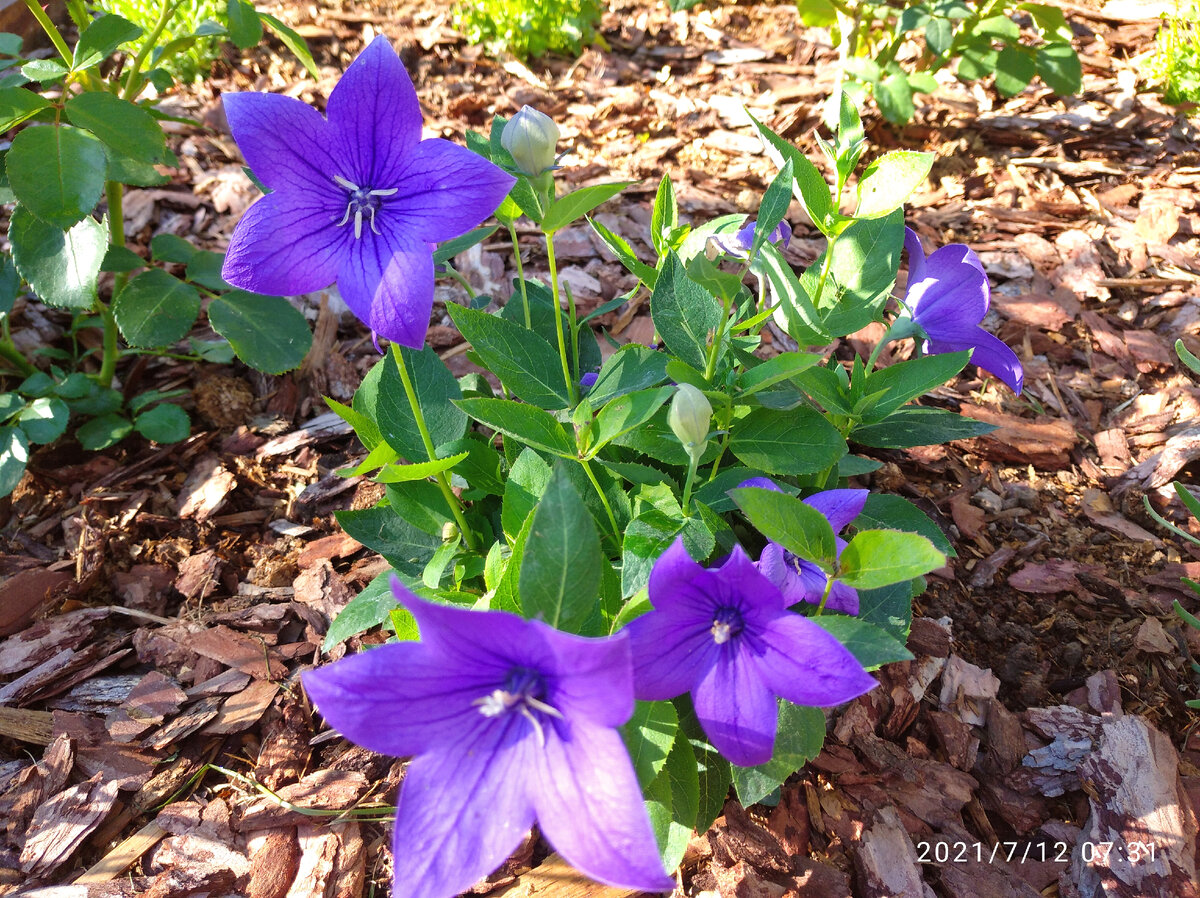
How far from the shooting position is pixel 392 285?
1.45 meters

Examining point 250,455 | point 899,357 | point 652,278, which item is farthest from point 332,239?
point 899,357

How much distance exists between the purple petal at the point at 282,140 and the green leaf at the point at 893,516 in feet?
4.60

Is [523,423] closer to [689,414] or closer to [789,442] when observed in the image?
A: [689,414]

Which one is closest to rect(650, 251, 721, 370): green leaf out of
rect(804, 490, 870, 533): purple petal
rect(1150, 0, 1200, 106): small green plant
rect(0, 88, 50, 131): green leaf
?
rect(804, 490, 870, 533): purple petal

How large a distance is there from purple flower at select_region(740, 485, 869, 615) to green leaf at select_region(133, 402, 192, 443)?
2165 millimetres

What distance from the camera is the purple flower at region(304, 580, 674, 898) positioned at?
1179 millimetres

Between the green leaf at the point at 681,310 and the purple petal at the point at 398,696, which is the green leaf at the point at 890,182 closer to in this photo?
the green leaf at the point at 681,310

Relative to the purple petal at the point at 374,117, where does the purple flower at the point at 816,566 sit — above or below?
below

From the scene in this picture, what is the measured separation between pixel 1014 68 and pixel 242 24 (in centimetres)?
345

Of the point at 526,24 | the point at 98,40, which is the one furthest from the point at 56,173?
the point at 526,24

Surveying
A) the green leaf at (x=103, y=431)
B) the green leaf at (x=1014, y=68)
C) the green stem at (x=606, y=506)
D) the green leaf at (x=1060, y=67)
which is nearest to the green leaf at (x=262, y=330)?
the green leaf at (x=103, y=431)

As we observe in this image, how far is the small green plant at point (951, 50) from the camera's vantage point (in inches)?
154

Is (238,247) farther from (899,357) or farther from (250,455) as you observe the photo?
(899,357)

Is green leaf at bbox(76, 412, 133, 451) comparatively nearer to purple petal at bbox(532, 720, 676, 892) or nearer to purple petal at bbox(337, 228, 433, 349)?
purple petal at bbox(337, 228, 433, 349)
